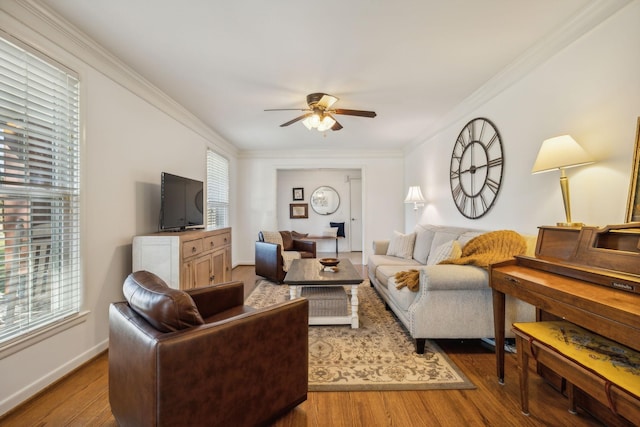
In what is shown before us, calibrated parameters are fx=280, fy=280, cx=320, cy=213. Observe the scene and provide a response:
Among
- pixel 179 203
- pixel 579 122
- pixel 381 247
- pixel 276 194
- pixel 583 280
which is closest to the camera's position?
pixel 583 280

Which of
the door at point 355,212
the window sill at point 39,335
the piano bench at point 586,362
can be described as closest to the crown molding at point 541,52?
the piano bench at point 586,362

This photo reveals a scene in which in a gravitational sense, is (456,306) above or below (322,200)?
below

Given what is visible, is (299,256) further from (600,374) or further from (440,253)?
(600,374)

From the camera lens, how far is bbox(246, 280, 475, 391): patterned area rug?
5.99 ft

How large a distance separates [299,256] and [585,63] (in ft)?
12.4

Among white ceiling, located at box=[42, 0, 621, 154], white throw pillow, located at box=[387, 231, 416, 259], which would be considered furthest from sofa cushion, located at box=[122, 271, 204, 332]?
white throw pillow, located at box=[387, 231, 416, 259]

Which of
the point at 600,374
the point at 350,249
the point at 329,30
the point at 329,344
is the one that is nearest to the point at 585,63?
the point at 329,30

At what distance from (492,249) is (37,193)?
10.7 feet

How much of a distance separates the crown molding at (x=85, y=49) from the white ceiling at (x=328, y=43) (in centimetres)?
6

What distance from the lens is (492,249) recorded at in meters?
2.27

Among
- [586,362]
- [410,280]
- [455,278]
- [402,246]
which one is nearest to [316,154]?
[402,246]

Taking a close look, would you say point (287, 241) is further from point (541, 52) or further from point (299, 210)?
point (541, 52)

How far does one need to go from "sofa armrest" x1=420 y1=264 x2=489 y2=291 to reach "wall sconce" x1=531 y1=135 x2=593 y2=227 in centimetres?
61

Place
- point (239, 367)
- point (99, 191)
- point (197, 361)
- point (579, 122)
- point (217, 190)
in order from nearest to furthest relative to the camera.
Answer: point (197, 361), point (239, 367), point (579, 122), point (99, 191), point (217, 190)
